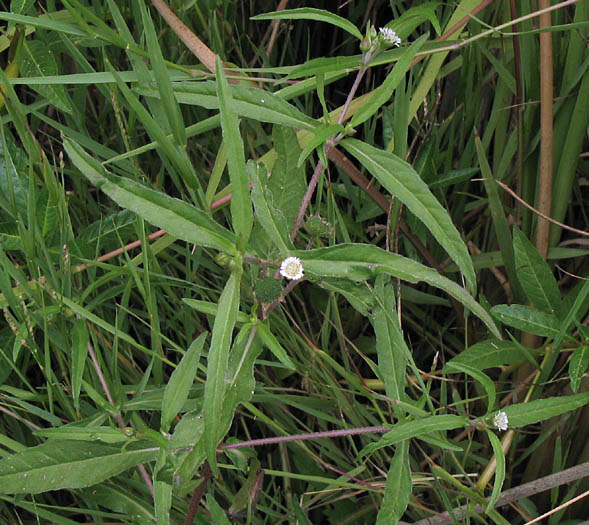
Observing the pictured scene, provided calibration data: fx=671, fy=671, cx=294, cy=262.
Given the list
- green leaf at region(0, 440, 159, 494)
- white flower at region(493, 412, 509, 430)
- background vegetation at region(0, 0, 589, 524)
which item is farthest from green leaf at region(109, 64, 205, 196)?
white flower at region(493, 412, 509, 430)

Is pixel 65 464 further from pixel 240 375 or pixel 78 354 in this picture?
pixel 240 375

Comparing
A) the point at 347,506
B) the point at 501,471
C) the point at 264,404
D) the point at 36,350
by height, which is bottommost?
the point at 347,506

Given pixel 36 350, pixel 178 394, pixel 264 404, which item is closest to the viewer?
pixel 178 394

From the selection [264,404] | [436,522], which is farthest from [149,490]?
[436,522]

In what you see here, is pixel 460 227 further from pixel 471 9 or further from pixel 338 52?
pixel 338 52

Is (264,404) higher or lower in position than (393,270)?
lower

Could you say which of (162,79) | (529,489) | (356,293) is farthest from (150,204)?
(529,489)
